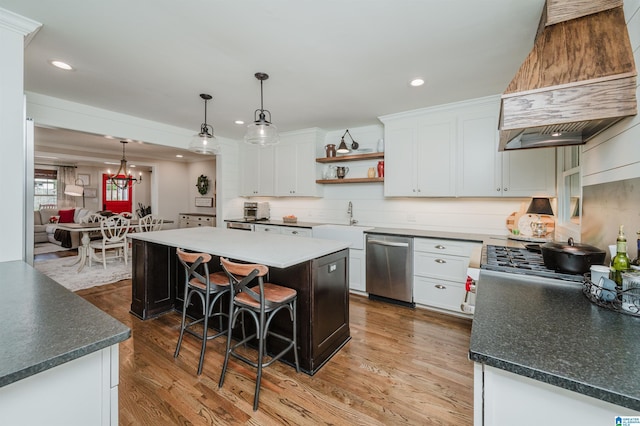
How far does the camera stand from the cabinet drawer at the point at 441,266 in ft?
9.99

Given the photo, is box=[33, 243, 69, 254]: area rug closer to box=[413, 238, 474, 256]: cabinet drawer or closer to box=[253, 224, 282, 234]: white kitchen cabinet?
box=[253, 224, 282, 234]: white kitchen cabinet

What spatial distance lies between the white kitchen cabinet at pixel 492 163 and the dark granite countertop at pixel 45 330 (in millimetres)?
A: 3423

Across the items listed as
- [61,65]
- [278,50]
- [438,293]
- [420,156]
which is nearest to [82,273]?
[61,65]

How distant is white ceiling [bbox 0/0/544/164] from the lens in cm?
174

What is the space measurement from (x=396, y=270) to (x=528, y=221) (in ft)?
4.72

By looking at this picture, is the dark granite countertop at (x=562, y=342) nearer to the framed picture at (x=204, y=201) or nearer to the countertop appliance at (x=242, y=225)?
the countertop appliance at (x=242, y=225)

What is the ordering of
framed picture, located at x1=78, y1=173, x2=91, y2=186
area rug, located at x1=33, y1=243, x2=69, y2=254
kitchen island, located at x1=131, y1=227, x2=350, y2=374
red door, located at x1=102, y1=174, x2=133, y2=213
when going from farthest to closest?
red door, located at x1=102, y1=174, x2=133, y2=213 → framed picture, located at x1=78, y1=173, x2=91, y2=186 → area rug, located at x1=33, y1=243, x2=69, y2=254 → kitchen island, located at x1=131, y1=227, x2=350, y2=374

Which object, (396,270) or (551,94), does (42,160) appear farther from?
(551,94)

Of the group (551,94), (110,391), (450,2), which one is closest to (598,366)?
(551,94)

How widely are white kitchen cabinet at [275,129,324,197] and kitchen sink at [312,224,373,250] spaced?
79 centimetres

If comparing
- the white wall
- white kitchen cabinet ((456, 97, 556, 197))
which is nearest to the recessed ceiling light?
the white wall

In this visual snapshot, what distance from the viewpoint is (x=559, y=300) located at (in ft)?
3.88

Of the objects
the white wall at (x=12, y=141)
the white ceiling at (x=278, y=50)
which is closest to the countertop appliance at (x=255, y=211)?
the white ceiling at (x=278, y=50)

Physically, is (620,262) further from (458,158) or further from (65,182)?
(65,182)
